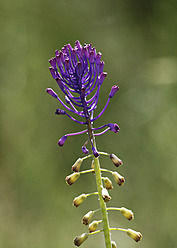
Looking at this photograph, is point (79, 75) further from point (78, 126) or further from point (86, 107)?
point (78, 126)

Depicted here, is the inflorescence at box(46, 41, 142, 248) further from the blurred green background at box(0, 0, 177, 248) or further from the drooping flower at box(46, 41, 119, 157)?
the blurred green background at box(0, 0, 177, 248)

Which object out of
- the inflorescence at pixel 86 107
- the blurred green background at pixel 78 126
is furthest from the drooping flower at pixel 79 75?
the blurred green background at pixel 78 126

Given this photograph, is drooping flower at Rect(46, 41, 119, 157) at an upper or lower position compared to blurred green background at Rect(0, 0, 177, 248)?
lower

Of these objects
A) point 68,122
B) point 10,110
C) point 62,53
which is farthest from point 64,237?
point 62,53

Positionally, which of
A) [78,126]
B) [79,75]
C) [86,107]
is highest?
[78,126]

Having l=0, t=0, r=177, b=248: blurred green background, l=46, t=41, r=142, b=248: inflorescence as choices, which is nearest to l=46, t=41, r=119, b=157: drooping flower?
l=46, t=41, r=142, b=248: inflorescence

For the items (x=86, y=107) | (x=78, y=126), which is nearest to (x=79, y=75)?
(x=86, y=107)

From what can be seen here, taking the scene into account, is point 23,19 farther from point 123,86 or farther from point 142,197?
point 142,197

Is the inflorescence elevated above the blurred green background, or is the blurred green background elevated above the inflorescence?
the blurred green background

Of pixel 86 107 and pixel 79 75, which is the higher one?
pixel 79 75

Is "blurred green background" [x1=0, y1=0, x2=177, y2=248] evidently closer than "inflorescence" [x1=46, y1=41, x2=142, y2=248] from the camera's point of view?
No
